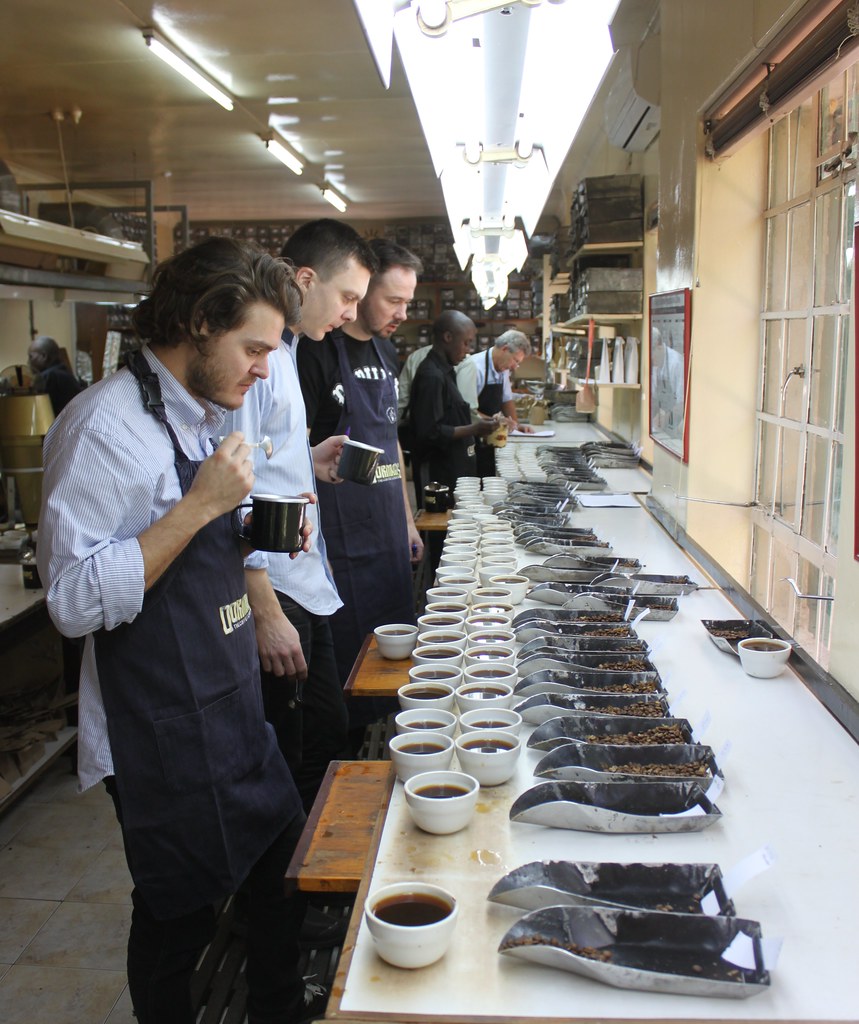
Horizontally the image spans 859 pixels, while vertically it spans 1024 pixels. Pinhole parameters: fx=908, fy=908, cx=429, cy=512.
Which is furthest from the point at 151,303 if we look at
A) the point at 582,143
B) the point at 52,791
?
the point at 582,143

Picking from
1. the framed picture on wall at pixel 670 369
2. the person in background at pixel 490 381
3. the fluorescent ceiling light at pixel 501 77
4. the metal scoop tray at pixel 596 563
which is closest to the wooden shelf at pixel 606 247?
the person in background at pixel 490 381

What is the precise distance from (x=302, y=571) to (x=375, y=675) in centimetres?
42

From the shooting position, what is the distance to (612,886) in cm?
132

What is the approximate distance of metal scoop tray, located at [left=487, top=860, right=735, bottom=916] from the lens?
1.28 metres

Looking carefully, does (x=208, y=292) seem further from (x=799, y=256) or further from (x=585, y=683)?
(x=799, y=256)

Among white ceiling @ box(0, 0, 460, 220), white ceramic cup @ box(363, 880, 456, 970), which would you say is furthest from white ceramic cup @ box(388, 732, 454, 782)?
white ceiling @ box(0, 0, 460, 220)

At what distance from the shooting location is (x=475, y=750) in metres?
1.67

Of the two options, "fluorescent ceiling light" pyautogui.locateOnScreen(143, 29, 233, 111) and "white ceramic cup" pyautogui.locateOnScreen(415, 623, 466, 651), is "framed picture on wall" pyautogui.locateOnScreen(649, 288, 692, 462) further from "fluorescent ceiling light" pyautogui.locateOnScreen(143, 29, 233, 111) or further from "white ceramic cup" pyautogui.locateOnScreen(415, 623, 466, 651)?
"fluorescent ceiling light" pyautogui.locateOnScreen(143, 29, 233, 111)

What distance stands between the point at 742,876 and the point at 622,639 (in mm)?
1050

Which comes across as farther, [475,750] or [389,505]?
[389,505]

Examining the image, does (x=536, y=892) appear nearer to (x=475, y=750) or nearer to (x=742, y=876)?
(x=742, y=876)

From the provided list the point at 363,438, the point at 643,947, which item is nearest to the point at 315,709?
the point at 363,438

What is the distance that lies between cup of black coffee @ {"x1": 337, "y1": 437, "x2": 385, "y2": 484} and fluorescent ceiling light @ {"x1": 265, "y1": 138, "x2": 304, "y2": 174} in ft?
20.8

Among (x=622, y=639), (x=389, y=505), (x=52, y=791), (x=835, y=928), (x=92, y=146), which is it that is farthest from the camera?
(x=92, y=146)
